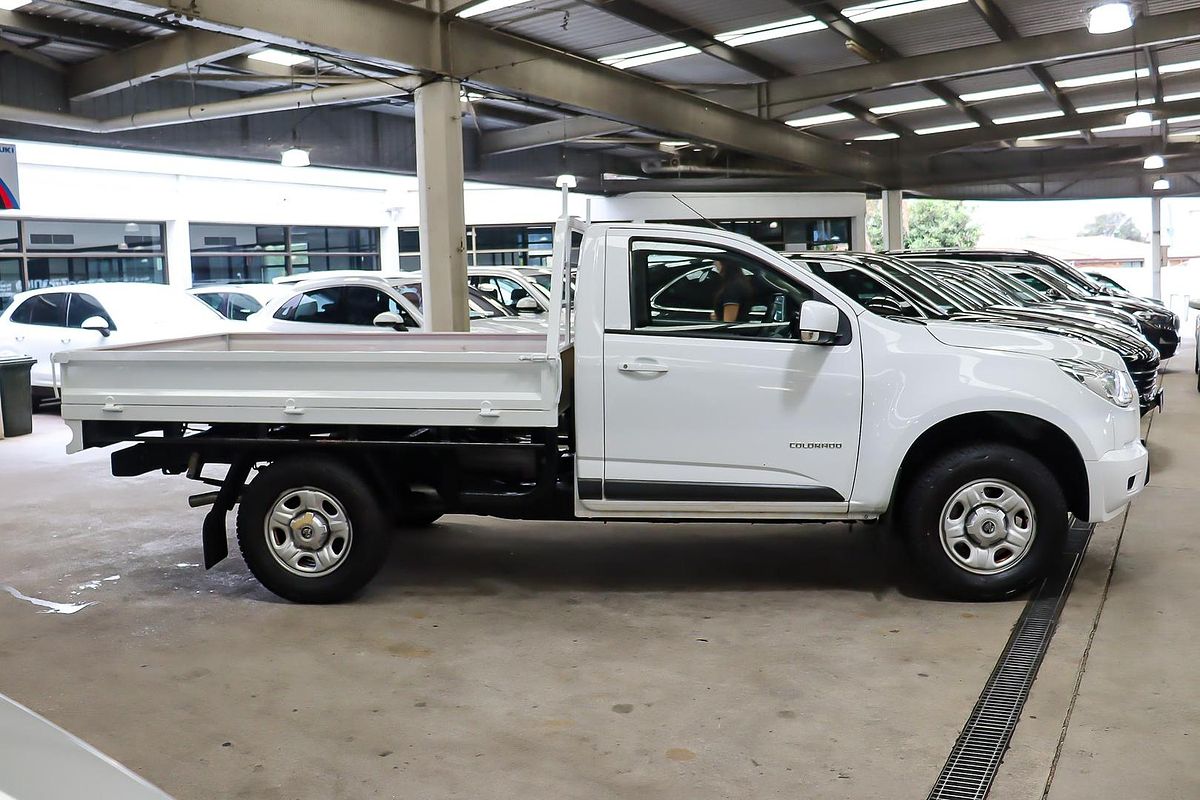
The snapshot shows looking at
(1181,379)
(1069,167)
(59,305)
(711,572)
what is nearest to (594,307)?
(711,572)

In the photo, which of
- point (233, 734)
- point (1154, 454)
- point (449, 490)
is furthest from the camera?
point (1154, 454)

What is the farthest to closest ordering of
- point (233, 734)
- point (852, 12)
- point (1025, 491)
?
point (852, 12) < point (1025, 491) < point (233, 734)

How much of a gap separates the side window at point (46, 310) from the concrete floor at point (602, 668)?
25.2ft

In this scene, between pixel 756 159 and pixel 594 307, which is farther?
pixel 756 159

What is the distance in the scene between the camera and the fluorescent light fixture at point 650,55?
13984mm

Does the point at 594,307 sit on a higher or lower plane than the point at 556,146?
lower

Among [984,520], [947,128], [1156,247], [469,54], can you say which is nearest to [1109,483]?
[984,520]

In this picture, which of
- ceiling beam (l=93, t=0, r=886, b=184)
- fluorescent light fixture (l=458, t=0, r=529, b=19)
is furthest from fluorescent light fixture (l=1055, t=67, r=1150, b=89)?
fluorescent light fixture (l=458, t=0, r=529, b=19)

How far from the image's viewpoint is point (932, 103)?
801 inches

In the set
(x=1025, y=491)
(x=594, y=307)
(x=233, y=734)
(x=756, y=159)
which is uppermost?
(x=756, y=159)

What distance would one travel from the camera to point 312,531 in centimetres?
584

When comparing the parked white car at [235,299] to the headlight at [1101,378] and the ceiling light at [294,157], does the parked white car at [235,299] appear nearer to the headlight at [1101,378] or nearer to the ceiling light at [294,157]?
the ceiling light at [294,157]

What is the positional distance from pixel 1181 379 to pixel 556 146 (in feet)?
38.6

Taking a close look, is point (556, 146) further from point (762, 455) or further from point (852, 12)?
point (762, 455)
